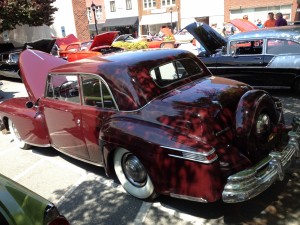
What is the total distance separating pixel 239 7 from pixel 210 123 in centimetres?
3532

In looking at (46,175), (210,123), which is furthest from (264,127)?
(46,175)

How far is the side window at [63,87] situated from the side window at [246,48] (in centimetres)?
441

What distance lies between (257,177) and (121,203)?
159 centimetres

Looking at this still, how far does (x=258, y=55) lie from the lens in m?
7.04

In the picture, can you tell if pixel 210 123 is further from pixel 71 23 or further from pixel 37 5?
pixel 71 23

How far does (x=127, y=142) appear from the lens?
3.36 meters

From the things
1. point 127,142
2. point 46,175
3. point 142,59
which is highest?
point 142,59

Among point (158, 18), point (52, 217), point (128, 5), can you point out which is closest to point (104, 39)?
point (52, 217)

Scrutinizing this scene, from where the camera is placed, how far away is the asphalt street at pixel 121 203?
3.24 metres

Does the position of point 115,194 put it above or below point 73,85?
below

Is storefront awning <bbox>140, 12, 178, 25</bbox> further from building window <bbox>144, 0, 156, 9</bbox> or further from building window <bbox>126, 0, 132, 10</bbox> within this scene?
building window <bbox>126, 0, 132, 10</bbox>

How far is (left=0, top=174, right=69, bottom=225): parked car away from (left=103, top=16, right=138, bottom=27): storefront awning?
1719 inches

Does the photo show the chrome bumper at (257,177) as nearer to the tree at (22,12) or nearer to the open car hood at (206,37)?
the open car hood at (206,37)

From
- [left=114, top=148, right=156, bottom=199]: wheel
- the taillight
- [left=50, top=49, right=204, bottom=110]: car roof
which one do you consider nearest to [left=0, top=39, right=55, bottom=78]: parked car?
[left=50, top=49, right=204, bottom=110]: car roof
